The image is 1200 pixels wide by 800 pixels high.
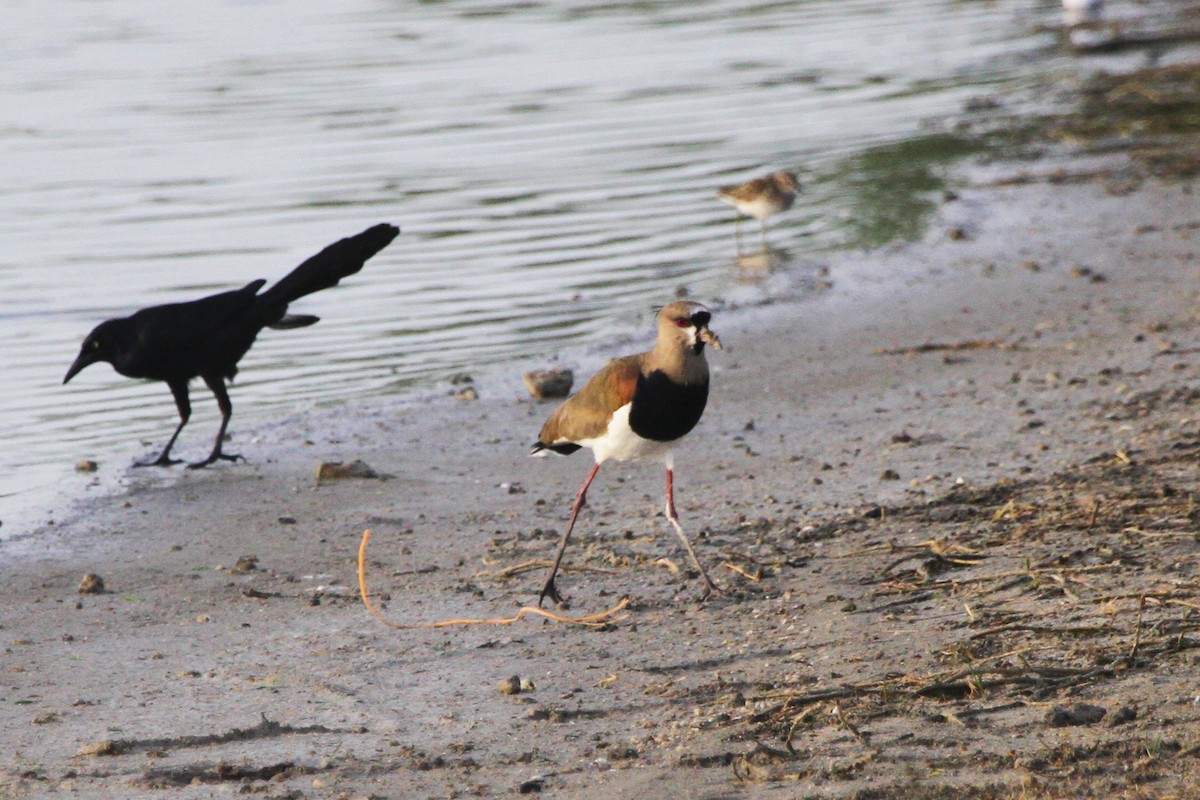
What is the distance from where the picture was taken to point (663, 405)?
5.07 m

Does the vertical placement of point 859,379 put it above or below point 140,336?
below

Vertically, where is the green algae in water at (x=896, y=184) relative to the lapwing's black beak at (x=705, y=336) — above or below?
below

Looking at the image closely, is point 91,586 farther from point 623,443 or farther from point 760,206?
point 760,206

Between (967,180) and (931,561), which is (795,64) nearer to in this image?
(967,180)

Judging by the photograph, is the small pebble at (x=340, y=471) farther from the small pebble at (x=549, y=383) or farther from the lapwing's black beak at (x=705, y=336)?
the lapwing's black beak at (x=705, y=336)

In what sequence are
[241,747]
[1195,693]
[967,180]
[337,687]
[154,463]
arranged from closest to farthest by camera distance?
[1195,693] → [241,747] → [337,687] → [154,463] → [967,180]

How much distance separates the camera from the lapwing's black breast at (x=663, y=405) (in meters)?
5.07

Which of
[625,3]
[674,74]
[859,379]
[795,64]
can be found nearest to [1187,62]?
[795,64]

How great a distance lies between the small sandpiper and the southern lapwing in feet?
20.9

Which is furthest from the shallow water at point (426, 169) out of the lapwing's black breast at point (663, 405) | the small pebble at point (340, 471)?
the lapwing's black breast at point (663, 405)

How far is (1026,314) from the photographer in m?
9.12

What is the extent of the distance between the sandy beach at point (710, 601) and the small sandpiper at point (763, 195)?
2669 millimetres

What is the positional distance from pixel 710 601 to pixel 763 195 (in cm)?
668

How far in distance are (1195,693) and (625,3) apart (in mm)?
23206
